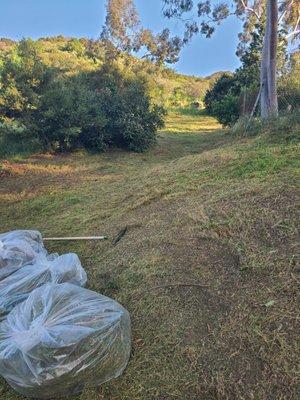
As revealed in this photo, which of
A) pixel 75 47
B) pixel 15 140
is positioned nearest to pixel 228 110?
pixel 15 140

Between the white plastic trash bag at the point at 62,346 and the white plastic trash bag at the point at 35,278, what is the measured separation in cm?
37

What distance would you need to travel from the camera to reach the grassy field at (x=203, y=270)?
1.90 m

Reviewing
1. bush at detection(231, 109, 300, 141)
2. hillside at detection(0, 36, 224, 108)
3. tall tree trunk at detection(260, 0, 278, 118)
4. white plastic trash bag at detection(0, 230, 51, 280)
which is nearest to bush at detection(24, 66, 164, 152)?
tall tree trunk at detection(260, 0, 278, 118)

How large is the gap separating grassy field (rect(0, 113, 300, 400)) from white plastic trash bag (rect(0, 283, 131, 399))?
0.12 metres

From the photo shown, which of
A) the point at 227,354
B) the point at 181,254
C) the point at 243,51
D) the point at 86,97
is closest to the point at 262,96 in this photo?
the point at 86,97

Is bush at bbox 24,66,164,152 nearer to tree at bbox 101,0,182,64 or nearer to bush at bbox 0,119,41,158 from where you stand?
bush at bbox 0,119,41,158

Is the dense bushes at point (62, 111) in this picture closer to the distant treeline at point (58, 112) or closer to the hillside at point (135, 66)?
the distant treeline at point (58, 112)

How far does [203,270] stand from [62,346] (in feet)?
3.57

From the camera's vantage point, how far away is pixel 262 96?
9258mm

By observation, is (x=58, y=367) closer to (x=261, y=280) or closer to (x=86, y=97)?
(x=261, y=280)

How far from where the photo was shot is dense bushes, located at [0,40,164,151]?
7812 mm

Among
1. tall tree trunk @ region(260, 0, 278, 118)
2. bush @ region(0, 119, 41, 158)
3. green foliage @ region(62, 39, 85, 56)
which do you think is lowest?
bush @ region(0, 119, 41, 158)

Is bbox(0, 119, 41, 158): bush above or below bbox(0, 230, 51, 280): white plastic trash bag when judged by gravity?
above

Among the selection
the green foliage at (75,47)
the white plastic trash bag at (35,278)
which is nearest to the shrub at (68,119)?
the white plastic trash bag at (35,278)
